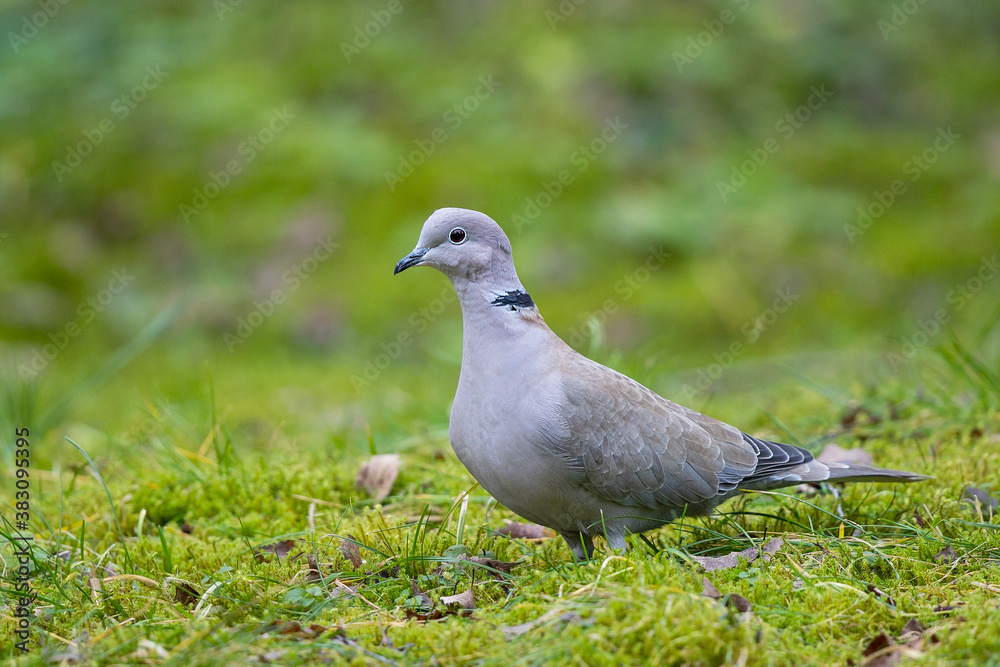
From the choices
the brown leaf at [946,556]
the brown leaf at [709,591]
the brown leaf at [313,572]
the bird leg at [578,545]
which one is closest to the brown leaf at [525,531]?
the bird leg at [578,545]

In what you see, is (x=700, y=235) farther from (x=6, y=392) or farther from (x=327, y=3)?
(x=6, y=392)

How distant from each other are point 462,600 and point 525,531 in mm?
Answer: 1088

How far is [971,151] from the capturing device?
33.5 ft

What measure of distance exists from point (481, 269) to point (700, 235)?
5782 mm

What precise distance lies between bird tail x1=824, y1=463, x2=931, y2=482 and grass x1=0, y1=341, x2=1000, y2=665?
0.16 m

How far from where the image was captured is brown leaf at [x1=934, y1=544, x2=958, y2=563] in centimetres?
340

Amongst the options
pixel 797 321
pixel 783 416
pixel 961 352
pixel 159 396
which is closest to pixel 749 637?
pixel 961 352

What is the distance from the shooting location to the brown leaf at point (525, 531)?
4262mm

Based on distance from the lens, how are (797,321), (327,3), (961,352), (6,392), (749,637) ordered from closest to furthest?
(749,637), (961,352), (6,392), (797,321), (327,3)

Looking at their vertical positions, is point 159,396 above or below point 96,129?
below

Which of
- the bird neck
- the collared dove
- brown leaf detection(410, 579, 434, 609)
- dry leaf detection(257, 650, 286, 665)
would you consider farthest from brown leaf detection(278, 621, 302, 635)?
the bird neck

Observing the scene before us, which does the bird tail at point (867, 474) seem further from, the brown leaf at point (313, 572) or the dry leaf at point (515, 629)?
the brown leaf at point (313, 572)

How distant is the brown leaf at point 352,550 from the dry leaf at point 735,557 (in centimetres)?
130

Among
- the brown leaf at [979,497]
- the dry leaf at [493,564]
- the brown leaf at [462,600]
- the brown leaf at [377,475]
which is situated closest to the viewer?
the brown leaf at [462,600]
